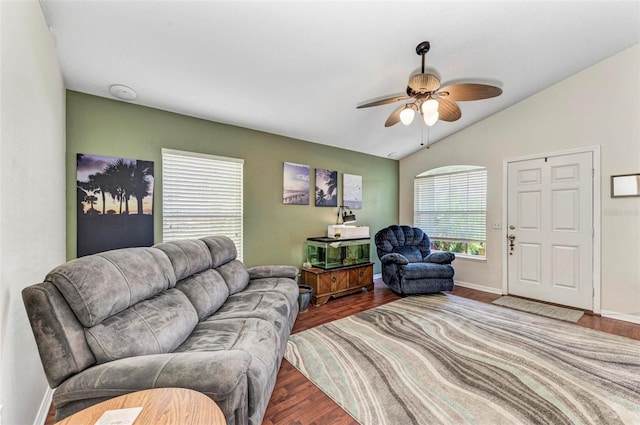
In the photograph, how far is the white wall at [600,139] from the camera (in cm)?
303

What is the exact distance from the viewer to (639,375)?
2002 millimetres

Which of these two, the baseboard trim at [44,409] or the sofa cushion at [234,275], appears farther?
the sofa cushion at [234,275]

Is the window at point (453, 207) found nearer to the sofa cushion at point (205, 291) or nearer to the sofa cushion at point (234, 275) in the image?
the sofa cushion at point (234, 275)

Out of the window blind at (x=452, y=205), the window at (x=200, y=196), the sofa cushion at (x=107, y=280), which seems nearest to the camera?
the sofa cushion at (x=107, y=280)

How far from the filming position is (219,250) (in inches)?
103

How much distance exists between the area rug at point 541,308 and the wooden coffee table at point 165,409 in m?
3.96

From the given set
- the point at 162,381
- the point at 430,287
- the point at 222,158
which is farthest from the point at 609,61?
the point at 162,381

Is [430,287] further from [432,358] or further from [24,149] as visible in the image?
[24,149]

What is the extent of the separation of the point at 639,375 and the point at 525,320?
3.46ft

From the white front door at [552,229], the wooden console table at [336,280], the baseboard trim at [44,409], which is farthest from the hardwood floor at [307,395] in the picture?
the white front door at [552,229]

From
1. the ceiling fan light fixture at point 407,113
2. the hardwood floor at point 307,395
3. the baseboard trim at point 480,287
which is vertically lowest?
the hardwood floor at point 307,395

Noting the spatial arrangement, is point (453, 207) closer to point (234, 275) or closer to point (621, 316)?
point (621, 316)

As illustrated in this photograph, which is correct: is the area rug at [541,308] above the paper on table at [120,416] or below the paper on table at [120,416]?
below

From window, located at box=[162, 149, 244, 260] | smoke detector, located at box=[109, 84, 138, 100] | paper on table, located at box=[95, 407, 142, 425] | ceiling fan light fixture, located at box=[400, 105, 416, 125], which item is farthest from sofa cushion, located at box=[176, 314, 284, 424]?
smoke detector, located at box=[109, 84, 138, 100]
